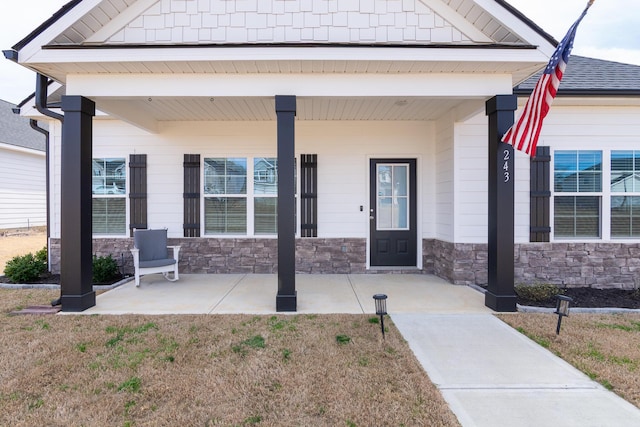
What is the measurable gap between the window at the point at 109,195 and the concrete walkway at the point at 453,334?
1.33 m

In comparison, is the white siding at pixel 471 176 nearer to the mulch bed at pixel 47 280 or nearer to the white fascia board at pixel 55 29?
the white fascia board at pixel 55 29

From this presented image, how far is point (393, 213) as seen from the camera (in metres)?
6.49

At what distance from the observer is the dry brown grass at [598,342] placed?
2635mm

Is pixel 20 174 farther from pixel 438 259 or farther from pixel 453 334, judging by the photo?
pixel 453 334

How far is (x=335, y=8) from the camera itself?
13.9ft

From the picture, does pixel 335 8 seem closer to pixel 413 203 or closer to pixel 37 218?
pixel 413 203

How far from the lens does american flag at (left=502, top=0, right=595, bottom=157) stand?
127 inches

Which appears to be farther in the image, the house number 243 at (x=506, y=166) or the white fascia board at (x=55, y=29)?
the house number 243 at (x=506, y=166)

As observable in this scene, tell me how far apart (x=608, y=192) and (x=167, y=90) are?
688 cm

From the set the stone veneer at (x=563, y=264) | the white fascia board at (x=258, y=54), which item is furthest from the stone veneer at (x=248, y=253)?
the white fascia board at (x=258, y=54)

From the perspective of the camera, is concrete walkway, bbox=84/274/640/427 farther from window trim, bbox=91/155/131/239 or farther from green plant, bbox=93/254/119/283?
window trim, bbox=91/155/131/239

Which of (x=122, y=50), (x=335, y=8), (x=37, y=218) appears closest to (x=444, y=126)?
(x=335, y=8)

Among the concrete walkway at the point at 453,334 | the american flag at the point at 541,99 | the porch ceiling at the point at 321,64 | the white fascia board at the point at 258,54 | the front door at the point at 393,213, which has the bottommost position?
the concrete walkway at the point at 453,334

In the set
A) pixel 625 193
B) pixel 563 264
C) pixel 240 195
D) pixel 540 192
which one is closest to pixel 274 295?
pixel 240 195
